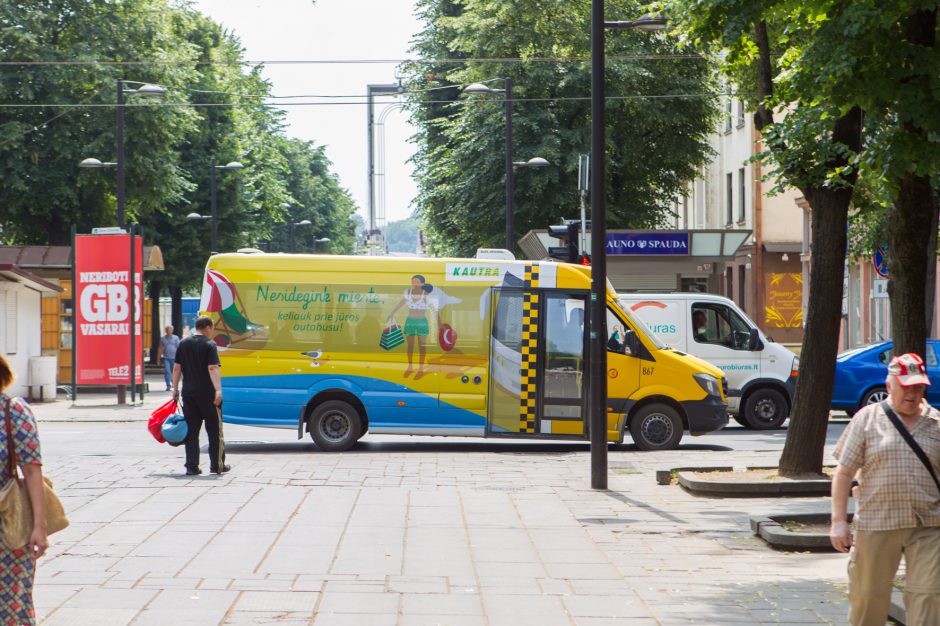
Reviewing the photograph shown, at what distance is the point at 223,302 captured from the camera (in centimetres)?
1859

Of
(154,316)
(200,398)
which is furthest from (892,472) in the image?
→ (154,316)

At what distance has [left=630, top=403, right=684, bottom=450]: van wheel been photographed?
1869 cm

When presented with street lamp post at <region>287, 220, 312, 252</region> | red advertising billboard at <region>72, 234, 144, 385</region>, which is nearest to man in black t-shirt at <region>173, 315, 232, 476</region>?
red advertising billboard at <region>72, 234, 144, 385</region>

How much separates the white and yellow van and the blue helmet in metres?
2.86

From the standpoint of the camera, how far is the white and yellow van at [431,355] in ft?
60.3

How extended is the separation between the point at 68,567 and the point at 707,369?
1139 cm

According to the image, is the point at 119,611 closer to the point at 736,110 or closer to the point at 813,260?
the point at 813,260

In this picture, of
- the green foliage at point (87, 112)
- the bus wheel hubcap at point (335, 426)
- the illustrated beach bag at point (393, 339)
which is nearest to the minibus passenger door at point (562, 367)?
the illustrated beach bag at point (393, 339)

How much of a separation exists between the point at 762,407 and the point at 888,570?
55.5 feet

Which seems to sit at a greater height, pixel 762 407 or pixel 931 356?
pixel 931 356

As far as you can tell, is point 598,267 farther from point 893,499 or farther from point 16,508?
point 16,508

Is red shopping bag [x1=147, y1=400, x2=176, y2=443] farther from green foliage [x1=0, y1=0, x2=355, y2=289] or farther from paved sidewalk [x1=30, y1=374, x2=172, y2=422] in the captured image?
green foliage [x1=0, y1=0, x2=355, y2=289]

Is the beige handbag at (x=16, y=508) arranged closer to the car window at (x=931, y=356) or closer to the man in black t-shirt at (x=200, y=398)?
the man in black t-shirt at (x=200, y=398)

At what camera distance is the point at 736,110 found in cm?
5050
